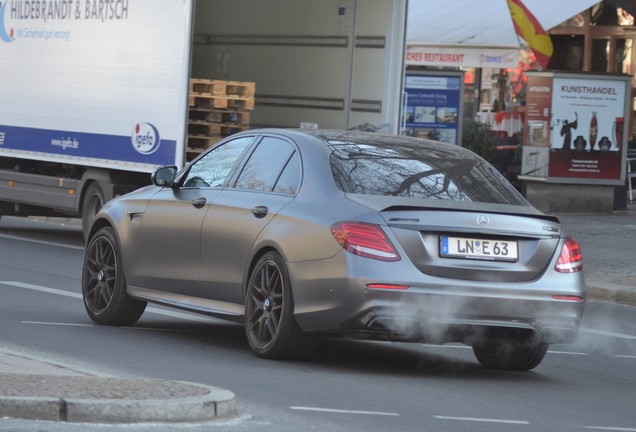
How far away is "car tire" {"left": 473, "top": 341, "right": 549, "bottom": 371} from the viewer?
967 cm

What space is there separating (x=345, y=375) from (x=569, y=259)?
158cm

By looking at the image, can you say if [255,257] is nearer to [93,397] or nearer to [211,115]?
[93,397]

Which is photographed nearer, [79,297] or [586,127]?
[79,297]

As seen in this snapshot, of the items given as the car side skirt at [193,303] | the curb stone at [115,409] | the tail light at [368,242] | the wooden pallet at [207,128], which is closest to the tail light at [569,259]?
the tail light at [368,242]

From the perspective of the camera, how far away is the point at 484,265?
895 centimetres

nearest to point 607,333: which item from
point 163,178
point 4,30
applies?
point 163,178

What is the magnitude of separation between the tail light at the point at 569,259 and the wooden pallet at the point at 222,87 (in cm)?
979

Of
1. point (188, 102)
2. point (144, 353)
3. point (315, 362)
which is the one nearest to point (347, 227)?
point (315, 362)

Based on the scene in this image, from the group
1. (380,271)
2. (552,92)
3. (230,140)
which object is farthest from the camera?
(552,92)

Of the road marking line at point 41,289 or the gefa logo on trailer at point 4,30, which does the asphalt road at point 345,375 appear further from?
the gefa logo on trailer at point 4,30

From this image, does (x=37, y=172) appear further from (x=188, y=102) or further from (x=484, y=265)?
(x=484, y=265)

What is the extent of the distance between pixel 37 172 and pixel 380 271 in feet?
42.9

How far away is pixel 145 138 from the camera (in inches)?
708

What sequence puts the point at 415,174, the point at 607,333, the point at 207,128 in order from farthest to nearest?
the point at 207,128, the point at 607,333, the point at 415,174
